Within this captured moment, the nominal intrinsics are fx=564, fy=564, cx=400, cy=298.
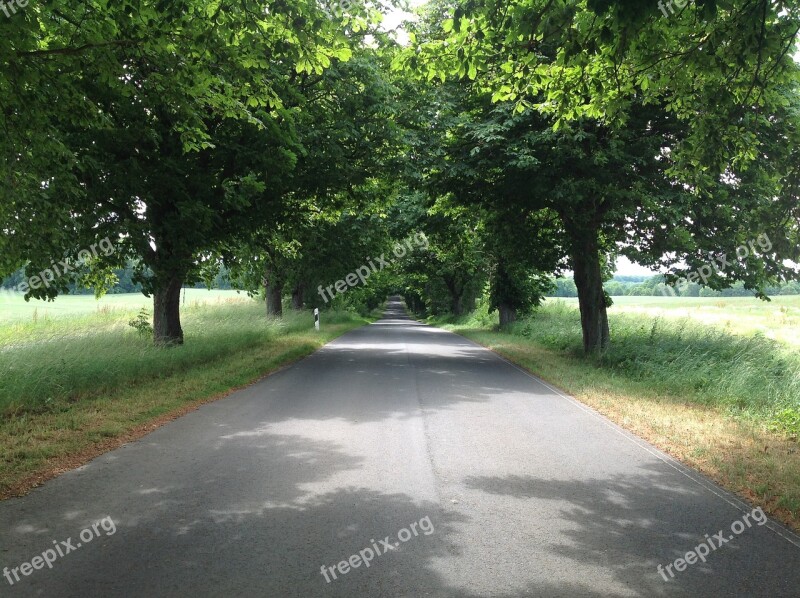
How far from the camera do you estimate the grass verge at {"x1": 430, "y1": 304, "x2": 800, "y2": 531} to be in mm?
5844

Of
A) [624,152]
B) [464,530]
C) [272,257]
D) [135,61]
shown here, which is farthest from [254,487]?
[272,257]

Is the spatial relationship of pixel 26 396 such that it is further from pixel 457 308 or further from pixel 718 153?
pixel 457 308

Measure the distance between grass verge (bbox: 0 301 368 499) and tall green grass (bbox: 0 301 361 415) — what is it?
18 mm

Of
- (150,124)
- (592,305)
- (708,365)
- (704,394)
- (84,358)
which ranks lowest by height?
(704,394)

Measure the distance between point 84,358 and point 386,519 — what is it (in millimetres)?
8166

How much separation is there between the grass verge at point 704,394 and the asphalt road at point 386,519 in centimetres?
48

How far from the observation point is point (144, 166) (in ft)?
39.2

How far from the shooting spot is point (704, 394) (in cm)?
1013

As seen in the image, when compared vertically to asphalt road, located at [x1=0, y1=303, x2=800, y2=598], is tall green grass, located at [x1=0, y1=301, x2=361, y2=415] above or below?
above

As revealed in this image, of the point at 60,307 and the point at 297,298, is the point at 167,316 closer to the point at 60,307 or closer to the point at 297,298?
the point at 297,298

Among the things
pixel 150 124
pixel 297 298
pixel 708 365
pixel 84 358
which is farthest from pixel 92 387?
Result: pixel 297 298

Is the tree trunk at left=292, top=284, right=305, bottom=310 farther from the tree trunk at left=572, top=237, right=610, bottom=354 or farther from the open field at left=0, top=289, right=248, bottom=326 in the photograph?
the tree trunk at left=572, top=237, right=610, bottom=354

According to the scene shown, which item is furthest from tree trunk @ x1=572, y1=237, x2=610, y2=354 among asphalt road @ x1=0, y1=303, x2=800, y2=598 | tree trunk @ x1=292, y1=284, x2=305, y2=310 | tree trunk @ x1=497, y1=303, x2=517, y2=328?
tree trunk @ x1=292, y1=284, x2=305, y2=310

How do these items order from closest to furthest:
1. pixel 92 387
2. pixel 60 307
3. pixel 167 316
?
pixel 92 387 < pixel 167 316 < pixel 60 307
